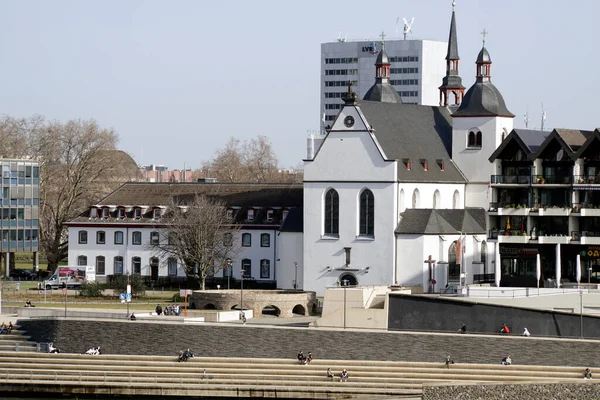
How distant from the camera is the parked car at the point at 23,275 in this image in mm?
111019

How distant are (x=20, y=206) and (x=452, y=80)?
3357 cm

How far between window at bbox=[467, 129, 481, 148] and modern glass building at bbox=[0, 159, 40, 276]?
35237 mm

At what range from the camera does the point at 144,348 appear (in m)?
75.1

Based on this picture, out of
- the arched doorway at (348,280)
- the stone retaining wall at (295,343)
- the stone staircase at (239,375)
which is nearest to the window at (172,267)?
the arched doorway at (348,280)

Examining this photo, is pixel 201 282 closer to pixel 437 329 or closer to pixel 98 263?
pixel 98 263

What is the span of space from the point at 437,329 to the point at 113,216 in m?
40.0

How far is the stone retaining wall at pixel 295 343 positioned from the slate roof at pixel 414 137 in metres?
24.5

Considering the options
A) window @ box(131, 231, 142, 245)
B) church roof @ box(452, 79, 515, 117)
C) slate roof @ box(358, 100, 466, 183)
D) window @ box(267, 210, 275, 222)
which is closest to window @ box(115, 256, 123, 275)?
window @ box(131, 231, 142, 245)

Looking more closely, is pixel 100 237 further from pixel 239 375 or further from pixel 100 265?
pixel 239 375

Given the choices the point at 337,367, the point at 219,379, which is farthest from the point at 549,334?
the point at 219,379

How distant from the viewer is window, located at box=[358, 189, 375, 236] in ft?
315

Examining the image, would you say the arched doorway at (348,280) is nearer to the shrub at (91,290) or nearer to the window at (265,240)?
the window at (265,240)

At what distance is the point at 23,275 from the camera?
112 m

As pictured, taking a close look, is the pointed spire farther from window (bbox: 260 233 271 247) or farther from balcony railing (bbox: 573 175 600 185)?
balcony railing (bbox: 573 175 600 185)
